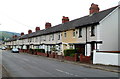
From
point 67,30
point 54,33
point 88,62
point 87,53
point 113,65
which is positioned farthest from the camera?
point 54,33

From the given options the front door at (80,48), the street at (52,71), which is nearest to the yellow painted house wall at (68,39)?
the front door at (80,48)

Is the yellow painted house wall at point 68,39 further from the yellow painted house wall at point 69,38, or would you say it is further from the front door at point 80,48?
the front door at point 80,48


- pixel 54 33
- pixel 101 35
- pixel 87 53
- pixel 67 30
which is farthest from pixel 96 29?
pixel 54 33

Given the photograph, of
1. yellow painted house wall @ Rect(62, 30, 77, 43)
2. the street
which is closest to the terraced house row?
yellow painted house wall @ Rect(62, 30, 77, 43)

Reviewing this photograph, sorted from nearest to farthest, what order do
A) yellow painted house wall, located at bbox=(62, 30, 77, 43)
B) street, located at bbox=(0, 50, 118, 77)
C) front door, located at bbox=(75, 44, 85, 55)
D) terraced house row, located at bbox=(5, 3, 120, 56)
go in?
street, located at bbox=(0, 50, 118, 77), terraced house row, located at bbox=(5, 3, 120, 56), front door, located at bbox=(75, 44, 85, 55), yellow painted house wall, located at bbox=(62, 30, 77, 43)

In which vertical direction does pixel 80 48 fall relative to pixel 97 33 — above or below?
below

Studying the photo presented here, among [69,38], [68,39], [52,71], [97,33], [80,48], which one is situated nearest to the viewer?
[52,71]

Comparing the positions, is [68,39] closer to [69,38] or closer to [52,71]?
[69,38]

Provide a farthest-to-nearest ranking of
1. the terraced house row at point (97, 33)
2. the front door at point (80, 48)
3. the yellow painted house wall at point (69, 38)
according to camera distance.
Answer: the yellow painted house wall at point (69, 38), the front door at point (80, 48), the terraced house row at point (97, 33)

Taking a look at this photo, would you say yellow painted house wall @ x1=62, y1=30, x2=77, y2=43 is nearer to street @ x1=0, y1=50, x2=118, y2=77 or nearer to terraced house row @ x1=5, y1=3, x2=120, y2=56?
terraced house row @ x1=5, y1=3, x2=120, y2=56

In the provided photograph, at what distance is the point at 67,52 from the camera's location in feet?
98.1

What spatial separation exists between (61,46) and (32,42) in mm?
25750

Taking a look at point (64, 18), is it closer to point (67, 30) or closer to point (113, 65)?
point (67, 30)

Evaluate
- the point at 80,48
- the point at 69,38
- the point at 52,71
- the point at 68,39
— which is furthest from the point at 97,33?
the point at 52,71
